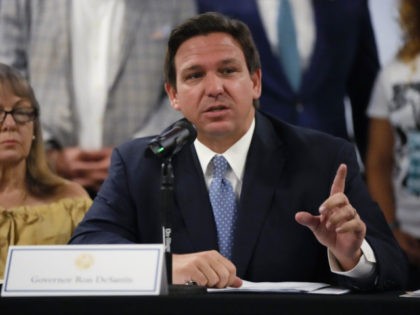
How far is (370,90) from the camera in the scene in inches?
153

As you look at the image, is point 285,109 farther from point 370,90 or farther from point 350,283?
point 350,283

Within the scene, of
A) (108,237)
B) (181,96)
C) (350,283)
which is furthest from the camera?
(181,96)

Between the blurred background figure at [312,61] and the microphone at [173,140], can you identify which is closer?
the microphone at [173,140]

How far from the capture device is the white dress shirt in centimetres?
382

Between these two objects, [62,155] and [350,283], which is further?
[62,155]

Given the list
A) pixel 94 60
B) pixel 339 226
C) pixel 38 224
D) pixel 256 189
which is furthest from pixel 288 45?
pixel 339 226

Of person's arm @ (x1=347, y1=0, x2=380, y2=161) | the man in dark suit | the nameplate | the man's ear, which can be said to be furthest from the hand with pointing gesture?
person's arm @ (x1=347, y1=0, x2=380, y2=161)

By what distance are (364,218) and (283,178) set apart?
0.27 meters

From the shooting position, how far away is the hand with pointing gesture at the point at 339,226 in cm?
Answer: 233

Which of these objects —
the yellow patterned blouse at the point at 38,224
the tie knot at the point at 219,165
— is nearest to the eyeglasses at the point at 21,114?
the yellow patterned blouse at the point at 38,224

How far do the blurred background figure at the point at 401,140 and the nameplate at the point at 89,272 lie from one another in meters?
1.85

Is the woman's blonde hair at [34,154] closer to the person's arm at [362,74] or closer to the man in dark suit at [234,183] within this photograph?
the man in dark suit at [234,183]

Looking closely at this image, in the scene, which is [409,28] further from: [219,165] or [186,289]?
[186,289]

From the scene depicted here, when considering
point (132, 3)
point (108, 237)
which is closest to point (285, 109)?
point (132, 3)
